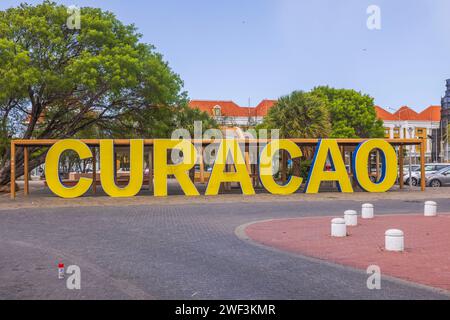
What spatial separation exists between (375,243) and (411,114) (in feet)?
311

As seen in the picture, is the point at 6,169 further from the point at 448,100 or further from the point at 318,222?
the point at 448,100

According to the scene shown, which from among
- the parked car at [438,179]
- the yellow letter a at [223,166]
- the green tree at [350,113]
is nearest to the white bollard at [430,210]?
the yellow letter a at [223,166]

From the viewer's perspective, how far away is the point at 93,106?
31.1 metres

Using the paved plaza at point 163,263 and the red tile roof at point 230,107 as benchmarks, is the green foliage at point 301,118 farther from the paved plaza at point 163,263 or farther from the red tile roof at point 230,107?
the red tile roof at point 230,107

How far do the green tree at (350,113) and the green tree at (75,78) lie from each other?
30.7 meters

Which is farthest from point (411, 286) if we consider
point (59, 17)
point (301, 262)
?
point (59, 17)

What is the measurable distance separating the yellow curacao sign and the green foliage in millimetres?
9833

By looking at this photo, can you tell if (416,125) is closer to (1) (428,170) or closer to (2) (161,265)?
(1) (428,170)

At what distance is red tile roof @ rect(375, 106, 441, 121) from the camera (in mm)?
97000

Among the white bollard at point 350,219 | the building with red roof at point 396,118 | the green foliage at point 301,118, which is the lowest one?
the white bollard at point 350,219

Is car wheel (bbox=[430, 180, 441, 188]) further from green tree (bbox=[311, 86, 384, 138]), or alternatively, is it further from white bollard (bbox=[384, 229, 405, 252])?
white bollard (bbox=[384, 229, 405, 252])

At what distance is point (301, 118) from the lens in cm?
3662

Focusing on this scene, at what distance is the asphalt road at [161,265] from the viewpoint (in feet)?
21.4

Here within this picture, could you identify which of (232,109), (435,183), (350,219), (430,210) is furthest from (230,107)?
(350,219)
